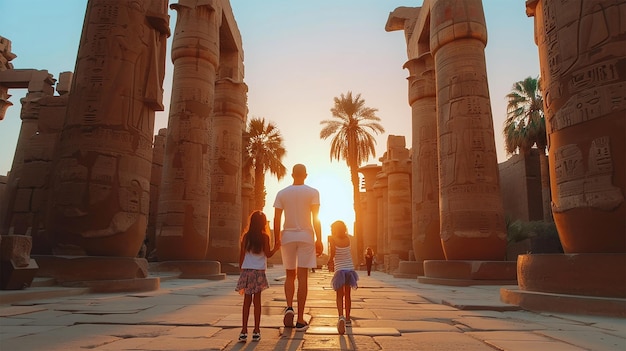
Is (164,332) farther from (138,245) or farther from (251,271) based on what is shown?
(138,245)

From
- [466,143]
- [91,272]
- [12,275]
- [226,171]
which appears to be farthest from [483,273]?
[226,171]

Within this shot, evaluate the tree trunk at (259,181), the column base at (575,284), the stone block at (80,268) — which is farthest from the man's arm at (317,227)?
the tree trunk at (259,181)

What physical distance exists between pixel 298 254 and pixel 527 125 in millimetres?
22239

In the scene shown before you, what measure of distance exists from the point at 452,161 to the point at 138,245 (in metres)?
7.13

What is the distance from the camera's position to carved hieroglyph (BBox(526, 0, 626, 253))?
4.68 meters

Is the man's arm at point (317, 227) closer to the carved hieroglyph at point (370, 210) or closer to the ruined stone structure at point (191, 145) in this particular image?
the ruined stone structure at point (191, 145)

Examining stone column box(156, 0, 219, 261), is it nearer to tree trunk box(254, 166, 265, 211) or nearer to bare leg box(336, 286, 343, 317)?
bare leg box(336, 286, 343, 317)

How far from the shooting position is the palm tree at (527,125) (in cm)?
2173

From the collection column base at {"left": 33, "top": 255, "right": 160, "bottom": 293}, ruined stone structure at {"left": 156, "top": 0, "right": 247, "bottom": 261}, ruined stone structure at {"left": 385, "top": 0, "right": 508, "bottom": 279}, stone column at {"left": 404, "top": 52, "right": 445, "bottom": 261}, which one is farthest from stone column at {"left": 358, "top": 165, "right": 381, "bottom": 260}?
column base at {"left": 33, "top": 255, "right": 160, "bottom": 293}

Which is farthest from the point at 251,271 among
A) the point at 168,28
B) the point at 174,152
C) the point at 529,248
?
the point at 529,248

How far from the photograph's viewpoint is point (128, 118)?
7.12 metres

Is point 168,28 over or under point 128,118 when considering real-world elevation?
over

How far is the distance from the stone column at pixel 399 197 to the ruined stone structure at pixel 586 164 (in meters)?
12.9

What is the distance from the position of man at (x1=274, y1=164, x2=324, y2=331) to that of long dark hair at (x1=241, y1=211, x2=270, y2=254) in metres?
0.21
